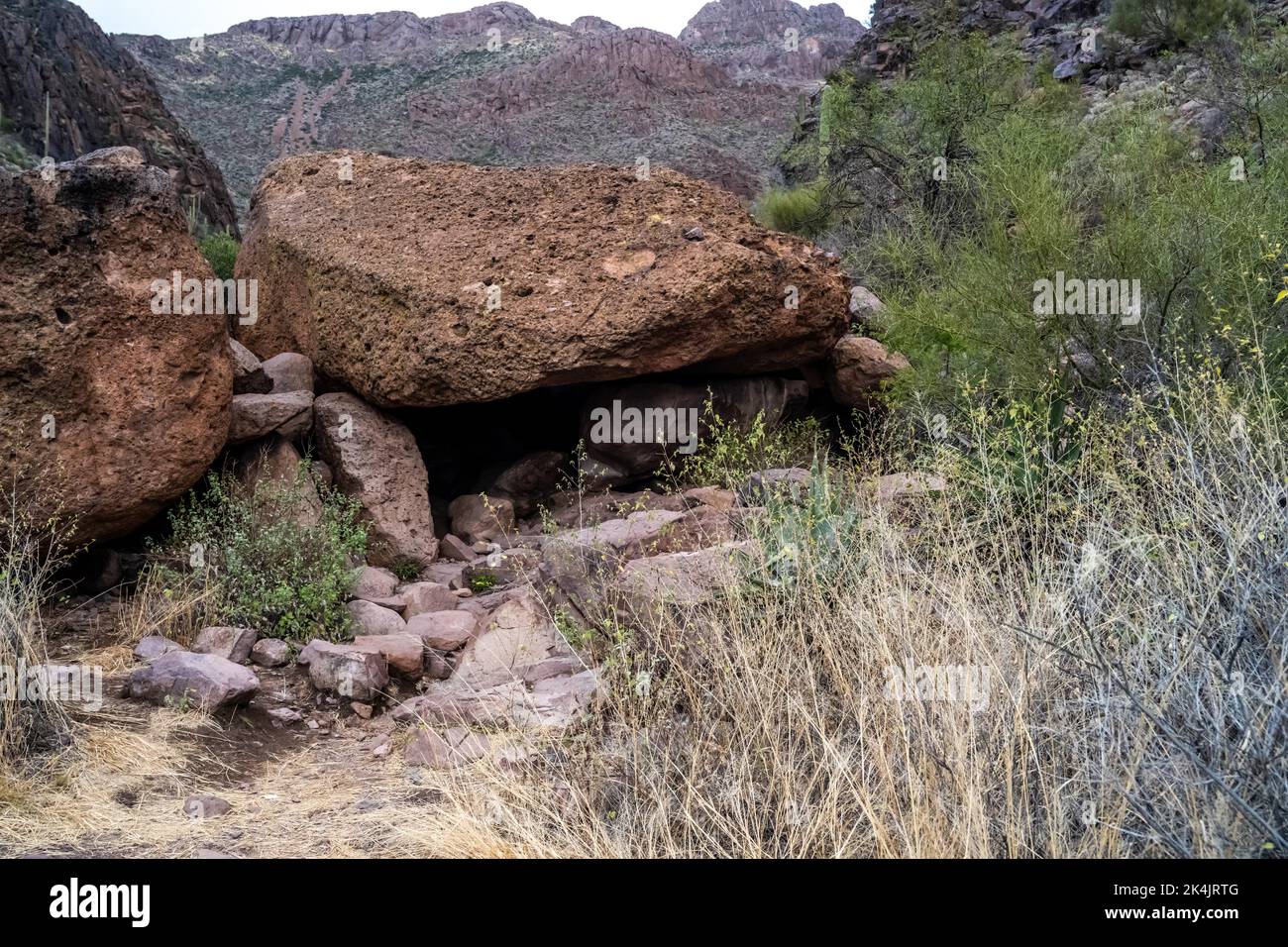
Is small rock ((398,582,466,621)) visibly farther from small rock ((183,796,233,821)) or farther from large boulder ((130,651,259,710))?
small rock ((183,796,233,821))

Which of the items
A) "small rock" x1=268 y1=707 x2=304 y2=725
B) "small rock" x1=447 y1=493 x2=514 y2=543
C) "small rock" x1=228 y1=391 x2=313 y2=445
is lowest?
"small rock" x1=268 y1=707 x2=304 y2=725

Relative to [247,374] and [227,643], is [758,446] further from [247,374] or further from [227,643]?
[227,643]

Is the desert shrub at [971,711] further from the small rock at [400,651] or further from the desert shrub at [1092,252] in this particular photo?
the small rock at [400,651]

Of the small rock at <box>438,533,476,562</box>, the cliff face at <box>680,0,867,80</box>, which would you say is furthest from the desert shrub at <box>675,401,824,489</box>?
the cliff face at <box>680,0,867,80</box>

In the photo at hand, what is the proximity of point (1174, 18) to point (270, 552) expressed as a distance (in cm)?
1751

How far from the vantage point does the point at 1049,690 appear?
9.36ft

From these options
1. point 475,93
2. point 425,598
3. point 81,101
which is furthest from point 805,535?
point 475,93

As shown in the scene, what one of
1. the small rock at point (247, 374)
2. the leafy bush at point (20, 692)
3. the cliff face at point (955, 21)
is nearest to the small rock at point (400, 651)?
the leafy bush at point (20, 692)

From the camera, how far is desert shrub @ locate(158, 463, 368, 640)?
17.3ft

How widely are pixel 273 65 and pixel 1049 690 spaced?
37680 millimetres

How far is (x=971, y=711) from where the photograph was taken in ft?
8.75

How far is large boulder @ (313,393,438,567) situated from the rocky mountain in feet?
63.7

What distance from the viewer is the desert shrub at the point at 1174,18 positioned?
16.3 m

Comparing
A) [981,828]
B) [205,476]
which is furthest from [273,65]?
[981,828]
